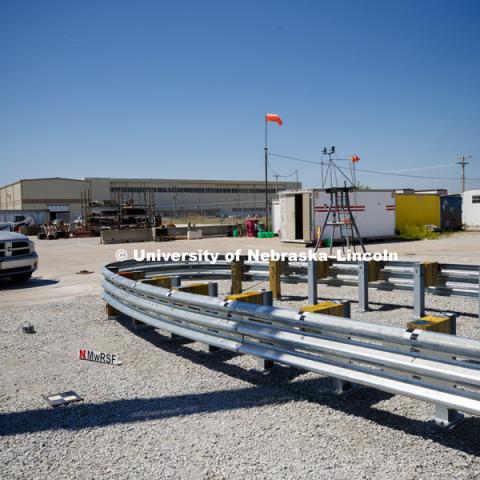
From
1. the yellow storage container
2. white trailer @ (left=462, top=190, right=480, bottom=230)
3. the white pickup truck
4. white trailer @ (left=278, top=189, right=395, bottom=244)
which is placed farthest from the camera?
white trailer @ (left=462, top=190, right=480, bottom=230)

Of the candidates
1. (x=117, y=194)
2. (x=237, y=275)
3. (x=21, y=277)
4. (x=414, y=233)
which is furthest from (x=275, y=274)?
(x=117, y=194)

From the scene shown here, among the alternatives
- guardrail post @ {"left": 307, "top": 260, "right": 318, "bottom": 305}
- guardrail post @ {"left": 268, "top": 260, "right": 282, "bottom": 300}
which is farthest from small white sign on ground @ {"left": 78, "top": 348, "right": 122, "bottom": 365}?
guardrail post @ {"left": 268, "top": 260, "right": 282, "bottom": 300}

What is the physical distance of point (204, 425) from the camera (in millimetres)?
4117

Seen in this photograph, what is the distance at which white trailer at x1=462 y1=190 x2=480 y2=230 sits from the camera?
42812 mm

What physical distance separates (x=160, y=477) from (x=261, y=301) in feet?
9.93

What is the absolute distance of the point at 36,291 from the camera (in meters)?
12.1

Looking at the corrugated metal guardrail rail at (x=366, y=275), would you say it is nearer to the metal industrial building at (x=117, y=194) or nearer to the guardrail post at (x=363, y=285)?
the guardrail post at (x=363, y=285)

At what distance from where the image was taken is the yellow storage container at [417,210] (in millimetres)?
31062

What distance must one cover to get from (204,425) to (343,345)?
4.26 ft

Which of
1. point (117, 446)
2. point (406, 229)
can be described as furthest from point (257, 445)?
point (406, 229)

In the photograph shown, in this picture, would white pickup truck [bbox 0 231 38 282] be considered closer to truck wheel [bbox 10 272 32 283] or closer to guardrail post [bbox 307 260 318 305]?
truck wheel [bbox 10 272 32 283]

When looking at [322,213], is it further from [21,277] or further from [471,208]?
[471,208]

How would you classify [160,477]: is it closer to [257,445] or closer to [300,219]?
[257,445]

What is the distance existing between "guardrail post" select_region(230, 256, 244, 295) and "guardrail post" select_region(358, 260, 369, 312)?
8.27 feet
